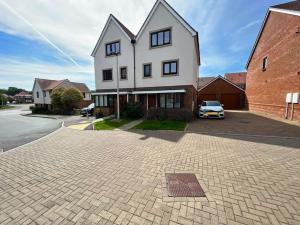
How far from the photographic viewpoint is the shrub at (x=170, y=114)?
1268 cm

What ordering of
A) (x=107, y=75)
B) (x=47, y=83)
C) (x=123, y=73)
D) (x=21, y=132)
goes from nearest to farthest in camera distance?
(x=21, y=132)
(x=123, y=73)
(x=107, y=75)
(x=47, y=83)

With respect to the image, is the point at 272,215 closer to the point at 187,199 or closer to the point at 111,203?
the point at 187,199

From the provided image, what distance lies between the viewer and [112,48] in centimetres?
1744

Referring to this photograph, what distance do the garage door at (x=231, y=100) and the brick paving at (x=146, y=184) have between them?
67.1 ft

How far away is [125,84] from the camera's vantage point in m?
16.8

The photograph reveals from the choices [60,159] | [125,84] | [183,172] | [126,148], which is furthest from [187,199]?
[125,84]

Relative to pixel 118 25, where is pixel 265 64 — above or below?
below

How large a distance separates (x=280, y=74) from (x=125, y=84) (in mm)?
14221

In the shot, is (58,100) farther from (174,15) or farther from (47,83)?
(174,15)

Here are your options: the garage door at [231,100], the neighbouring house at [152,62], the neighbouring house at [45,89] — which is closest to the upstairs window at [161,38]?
the neighbouring house at [152,62]

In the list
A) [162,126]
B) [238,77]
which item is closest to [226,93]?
[238,77]

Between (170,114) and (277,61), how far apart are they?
10.9 metres

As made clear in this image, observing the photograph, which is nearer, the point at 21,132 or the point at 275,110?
the point at 21,132

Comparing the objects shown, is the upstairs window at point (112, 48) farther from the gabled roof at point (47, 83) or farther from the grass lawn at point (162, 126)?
the gabled roof at point (47, 83)
